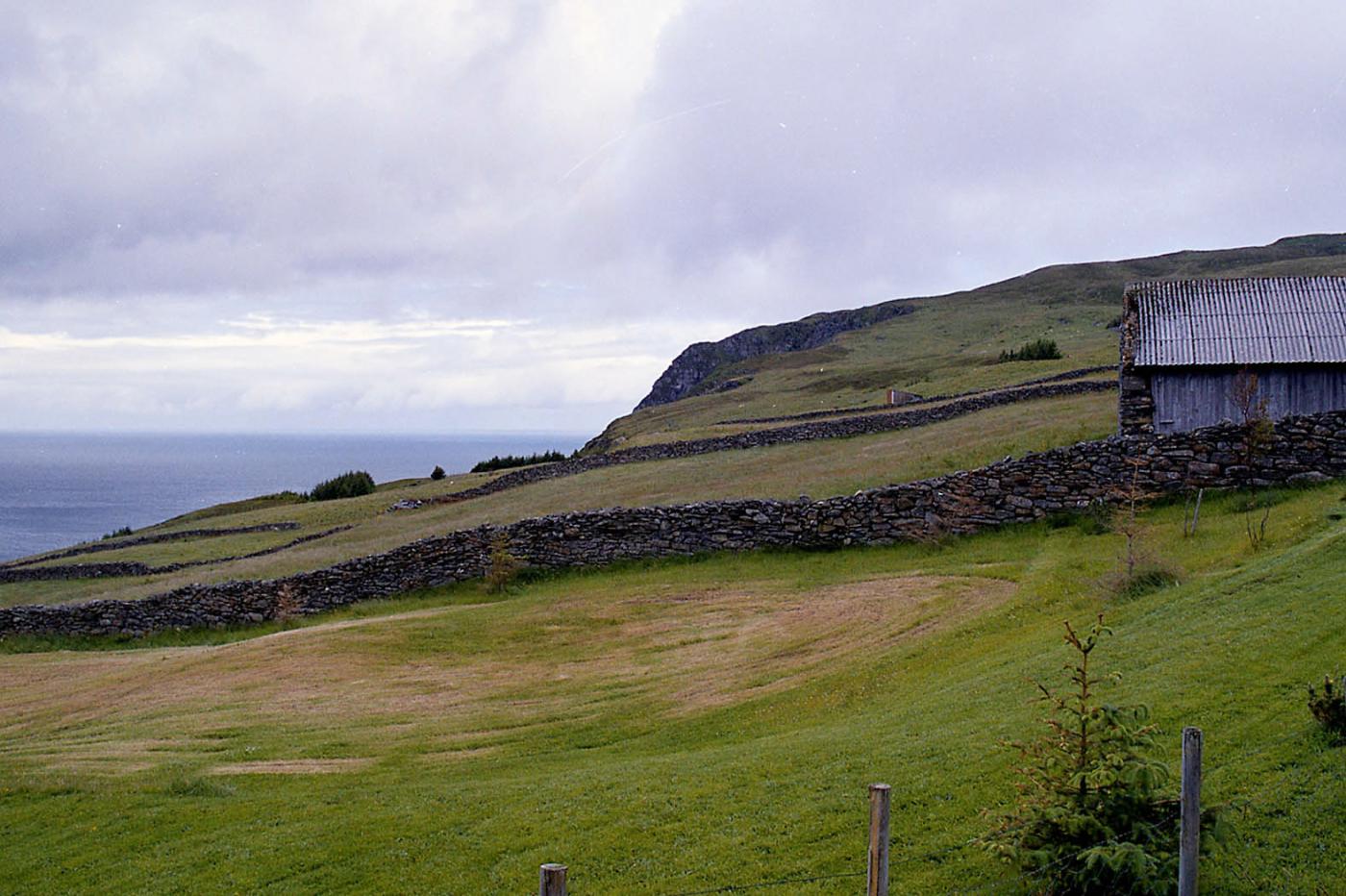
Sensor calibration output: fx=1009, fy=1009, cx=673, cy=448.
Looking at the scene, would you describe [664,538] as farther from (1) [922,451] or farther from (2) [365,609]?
(1) [922,451]

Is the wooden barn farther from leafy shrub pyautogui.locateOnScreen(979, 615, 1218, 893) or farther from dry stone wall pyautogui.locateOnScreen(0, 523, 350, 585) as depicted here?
dry stone wall pyautogui.locateOnScreen(0, 523, 350, 585)

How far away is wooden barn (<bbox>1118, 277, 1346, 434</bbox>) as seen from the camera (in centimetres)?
2458

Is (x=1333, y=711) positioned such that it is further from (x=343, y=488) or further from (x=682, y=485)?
(x=343, y=488)

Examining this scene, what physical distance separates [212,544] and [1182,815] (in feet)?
158

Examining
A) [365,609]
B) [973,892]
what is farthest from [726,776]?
[365,609]

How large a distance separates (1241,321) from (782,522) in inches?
516

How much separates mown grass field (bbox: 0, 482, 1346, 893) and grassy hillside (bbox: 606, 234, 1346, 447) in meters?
35.2

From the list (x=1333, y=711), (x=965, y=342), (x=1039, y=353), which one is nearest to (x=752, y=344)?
(x=965, y=342)

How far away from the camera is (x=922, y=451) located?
112 feet

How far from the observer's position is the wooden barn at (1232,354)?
80.6 feet

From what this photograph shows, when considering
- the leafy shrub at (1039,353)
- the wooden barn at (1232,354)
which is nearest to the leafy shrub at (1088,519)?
the wooden barn at (1232,354)

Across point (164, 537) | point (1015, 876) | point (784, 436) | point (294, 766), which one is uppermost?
point (784, 436)

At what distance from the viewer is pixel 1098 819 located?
269 inches

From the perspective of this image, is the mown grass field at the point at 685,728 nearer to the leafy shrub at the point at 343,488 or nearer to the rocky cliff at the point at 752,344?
the leafy shrub at the point at 343,488
